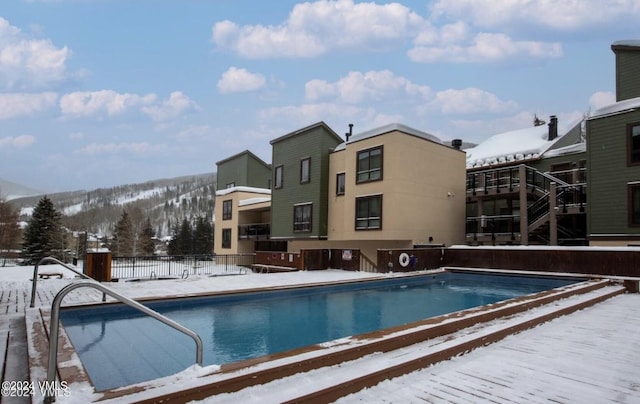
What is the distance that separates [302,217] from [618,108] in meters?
14.9

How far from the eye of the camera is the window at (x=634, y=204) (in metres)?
14.1

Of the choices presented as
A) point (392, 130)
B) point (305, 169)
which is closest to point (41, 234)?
point (305, 169)

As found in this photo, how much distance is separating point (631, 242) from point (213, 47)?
18528mm

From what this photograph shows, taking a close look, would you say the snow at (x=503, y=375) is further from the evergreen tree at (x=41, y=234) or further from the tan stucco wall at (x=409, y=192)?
the evergreen tree at (x=41, y=234)

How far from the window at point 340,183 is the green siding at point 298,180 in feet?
2.53

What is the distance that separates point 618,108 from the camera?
14.8m

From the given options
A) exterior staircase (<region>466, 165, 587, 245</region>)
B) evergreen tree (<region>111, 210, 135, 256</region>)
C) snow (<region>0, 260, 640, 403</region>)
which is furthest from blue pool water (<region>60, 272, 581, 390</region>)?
evergreen tree (<region>111, 210, 135, 256</region>)

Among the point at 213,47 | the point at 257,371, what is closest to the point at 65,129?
the point at 213,47

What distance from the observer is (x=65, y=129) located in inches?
1022

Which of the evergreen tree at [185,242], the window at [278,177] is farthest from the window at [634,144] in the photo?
the evergreen tree at [185,242]

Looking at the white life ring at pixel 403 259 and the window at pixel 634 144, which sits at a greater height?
the window at pixel 634 144

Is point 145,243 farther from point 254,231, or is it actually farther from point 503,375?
point 503,375

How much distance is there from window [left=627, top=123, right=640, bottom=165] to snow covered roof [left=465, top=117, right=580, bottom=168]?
6.87 meters

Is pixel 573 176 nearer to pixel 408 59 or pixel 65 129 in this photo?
pixel 408 59
